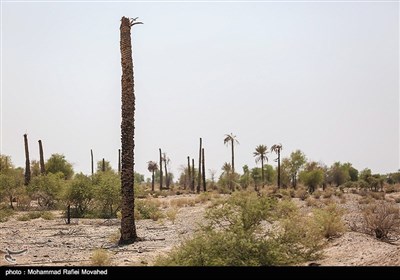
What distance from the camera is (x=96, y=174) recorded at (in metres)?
33.6

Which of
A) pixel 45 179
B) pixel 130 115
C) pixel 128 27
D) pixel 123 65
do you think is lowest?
pixel 45 179

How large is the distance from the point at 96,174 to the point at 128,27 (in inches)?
664

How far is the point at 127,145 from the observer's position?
18188 mm

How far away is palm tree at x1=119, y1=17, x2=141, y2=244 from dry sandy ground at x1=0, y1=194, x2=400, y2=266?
31.2 inches

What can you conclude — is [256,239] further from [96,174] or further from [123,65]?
[96,174]

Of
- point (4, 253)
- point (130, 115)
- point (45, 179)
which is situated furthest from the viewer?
point (45, 179)

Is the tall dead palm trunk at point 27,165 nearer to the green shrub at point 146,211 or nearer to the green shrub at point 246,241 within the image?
the green shrub at point 146,211

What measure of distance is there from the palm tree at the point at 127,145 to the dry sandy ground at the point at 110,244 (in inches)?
31.2

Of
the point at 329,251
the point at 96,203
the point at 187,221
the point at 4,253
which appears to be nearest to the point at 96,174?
the point at 96,203

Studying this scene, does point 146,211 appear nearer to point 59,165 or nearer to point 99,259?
point 99,259

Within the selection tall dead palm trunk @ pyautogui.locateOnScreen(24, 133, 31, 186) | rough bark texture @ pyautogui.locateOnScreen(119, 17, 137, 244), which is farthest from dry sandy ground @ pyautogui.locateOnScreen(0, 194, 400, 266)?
tall dead palm trunk @ pyautogui.locateOnScreen(24, 133, 31, 186)

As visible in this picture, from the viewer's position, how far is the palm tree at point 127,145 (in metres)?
18.1

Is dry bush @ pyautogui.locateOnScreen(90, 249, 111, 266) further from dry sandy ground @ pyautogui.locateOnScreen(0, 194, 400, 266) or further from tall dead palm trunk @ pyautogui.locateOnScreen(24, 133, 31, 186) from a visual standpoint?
tall dead palm trunk @ pyautogui.locateOnScreen(24, 133, 31, 186)

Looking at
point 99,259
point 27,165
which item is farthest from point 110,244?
point 27,165
